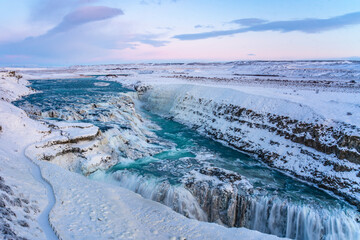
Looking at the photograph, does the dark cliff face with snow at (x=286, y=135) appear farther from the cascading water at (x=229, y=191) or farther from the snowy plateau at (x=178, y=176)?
the cascading water at (x=229, y=191)

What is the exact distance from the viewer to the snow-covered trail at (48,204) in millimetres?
8805

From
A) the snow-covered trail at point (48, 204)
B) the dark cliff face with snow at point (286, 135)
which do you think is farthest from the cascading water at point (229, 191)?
the snow-covered trail at point (48, 204)

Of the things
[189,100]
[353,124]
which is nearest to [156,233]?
[353,124]

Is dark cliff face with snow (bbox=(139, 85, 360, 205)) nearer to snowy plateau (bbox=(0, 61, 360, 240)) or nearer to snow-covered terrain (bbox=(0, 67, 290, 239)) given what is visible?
snowy plateau (bbox=(0, 61, 360, 240))

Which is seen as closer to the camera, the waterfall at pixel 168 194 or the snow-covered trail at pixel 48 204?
the snow-covered trail at pixel 48 204

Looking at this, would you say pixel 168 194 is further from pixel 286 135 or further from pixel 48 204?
pixel 286 135

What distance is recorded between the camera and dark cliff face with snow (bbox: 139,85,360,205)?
18.1m

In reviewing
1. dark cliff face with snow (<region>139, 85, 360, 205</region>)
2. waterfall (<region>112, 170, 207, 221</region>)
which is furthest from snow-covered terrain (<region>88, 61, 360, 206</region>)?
waterfall (<region>112, 170, 207, 221</region>)

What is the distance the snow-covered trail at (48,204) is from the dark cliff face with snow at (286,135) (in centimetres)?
1695

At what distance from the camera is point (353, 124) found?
66.1ft

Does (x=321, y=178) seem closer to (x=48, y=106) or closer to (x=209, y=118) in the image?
(x=209, y=118)

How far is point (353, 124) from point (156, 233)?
18.5m

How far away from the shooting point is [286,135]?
2288 centimetres

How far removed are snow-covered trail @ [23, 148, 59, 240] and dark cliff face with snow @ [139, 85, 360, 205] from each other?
1695 centimetres
